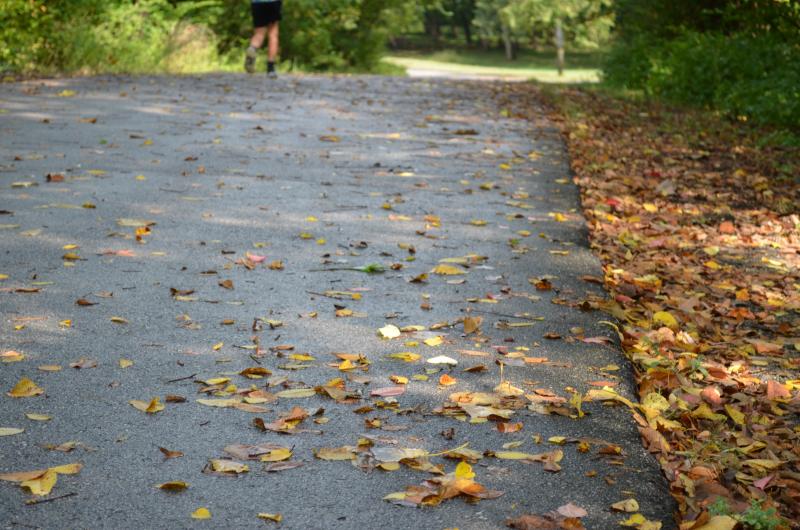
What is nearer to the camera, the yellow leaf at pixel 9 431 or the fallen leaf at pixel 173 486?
the fallen leaf at pixel 173 486

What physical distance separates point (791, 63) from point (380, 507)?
1070 centimetres

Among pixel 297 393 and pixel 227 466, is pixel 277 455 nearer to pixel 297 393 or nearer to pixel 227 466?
pixel 227 466

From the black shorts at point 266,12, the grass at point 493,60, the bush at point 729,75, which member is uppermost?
the black shorts at point 266,12

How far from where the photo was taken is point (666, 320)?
4.45m

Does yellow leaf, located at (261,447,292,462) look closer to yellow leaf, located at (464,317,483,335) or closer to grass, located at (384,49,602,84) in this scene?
yellow leaf, located at (464,317,483,335)

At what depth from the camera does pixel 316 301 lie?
4.49 metres

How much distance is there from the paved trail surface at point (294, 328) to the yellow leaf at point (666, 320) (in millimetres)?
375

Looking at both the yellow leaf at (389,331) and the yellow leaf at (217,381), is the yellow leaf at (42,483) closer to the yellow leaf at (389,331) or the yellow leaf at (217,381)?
the yellow leaf at (217,381)

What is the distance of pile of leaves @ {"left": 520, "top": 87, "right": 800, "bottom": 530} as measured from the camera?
118 inches

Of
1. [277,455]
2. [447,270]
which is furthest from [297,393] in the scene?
[447,270]

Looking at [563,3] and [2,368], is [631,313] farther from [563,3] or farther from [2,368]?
[563,3]

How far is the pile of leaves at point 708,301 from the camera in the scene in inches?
118

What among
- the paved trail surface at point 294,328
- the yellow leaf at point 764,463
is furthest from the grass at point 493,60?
the yellow leaf at point 764,463

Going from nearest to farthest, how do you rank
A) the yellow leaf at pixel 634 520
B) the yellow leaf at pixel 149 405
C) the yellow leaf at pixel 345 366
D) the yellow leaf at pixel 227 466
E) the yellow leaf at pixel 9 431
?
the yellow leaf at pixel 634 520 → the yellow leaf at pixel 227 466 → the yellow leaf at pixel 9 431 → the yellow leaf at pixel 149 405 → the yellow leaf at pixel 345 366
